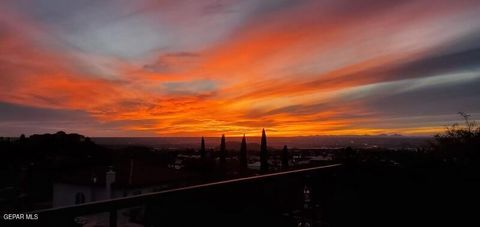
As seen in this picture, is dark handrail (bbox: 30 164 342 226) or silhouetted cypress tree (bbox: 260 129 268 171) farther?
silhouetted cypress tree (bbox: 260 129 268 171)

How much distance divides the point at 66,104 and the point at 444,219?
15382 millimetres

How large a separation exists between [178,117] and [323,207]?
16.1 m

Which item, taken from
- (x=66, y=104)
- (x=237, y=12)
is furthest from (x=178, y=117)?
(x=237, y=12)

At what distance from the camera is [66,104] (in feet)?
52.5

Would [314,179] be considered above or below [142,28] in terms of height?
below

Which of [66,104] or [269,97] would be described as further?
[66,104]

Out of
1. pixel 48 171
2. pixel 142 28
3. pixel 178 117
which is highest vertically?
pixel 142 28

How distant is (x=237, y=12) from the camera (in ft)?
26.6

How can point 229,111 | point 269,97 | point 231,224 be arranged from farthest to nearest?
point 229,111 → point 269,97 → point 231,224

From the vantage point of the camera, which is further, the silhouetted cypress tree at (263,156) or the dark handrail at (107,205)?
the silhouetted cypress tree at (263,156)

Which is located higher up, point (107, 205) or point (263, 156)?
point (107, 205)

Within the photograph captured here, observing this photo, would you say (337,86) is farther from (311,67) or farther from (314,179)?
(314,179)

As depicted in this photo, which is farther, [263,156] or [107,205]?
[263,156]

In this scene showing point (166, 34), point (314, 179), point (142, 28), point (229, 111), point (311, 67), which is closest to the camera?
point (314, 179)
